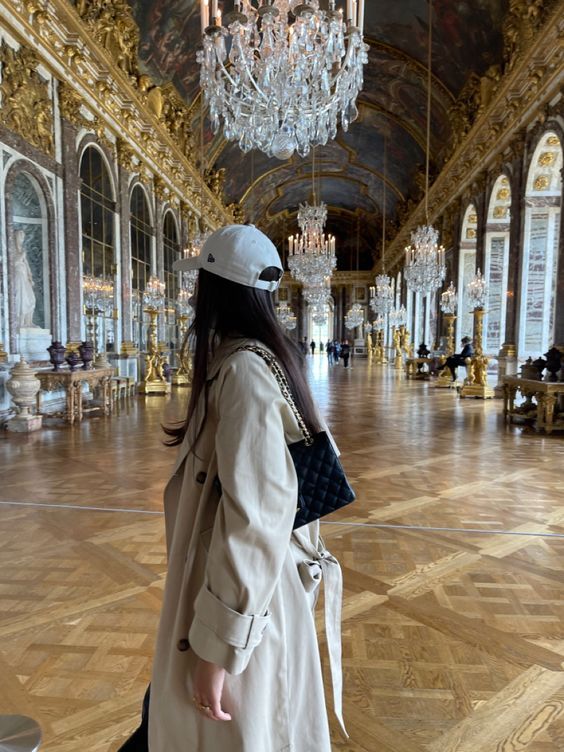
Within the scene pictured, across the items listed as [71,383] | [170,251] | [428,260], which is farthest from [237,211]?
[71,383]

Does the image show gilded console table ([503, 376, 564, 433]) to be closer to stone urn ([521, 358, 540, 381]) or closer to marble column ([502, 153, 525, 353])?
stone urn ([521, 358, 540, 381])

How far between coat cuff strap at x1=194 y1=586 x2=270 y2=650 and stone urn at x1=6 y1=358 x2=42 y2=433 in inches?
281

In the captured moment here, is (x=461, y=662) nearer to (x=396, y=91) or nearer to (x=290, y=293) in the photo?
(x=396, y=91)

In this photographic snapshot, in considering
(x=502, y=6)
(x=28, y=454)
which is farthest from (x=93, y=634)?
(x=502, y=6)

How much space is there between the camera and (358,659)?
2.12 metres

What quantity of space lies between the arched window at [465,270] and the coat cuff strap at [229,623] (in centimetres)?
1694

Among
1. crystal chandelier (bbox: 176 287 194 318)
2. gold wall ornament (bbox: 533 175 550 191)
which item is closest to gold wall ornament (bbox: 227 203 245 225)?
crystal chandelier (bbox: 176 287 194 318)

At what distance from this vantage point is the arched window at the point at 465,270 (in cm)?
1673

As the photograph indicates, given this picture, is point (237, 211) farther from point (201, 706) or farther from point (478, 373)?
point (201, 706)

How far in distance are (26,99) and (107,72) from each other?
2.97 meters

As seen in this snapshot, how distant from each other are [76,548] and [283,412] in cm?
276

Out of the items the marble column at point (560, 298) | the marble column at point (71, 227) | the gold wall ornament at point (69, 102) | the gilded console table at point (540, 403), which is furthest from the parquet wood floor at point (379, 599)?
the gold wall ornament at point (69, 102)

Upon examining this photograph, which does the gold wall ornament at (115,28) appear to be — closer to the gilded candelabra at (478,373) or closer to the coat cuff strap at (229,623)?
the gilded candelabra at (478,373)

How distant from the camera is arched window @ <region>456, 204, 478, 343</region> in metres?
16.7
